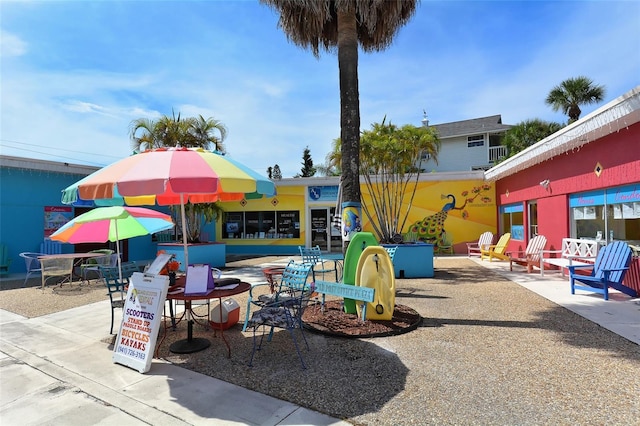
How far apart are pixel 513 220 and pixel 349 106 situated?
10.7 metres

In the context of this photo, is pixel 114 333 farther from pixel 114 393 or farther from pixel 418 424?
pixel 418 424

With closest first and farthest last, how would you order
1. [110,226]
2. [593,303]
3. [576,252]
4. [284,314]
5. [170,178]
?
[170,178], [284,314], [110,226], [593,303], [576,252]

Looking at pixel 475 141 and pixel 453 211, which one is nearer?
pixel 453 211

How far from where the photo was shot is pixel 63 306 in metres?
7.80

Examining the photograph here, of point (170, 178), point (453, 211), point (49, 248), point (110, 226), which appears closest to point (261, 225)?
point (49, 248)

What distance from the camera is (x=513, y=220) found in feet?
49.0

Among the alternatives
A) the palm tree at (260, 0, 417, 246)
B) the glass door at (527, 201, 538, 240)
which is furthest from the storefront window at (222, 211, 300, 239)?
the palm tree at (260, 0, 417, 246)

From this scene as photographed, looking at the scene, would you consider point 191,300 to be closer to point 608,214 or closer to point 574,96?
point 608,214

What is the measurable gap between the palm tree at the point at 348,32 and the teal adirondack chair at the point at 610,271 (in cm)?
509

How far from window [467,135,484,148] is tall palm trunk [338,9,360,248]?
22.3 m

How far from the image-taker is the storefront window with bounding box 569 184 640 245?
25.2ft

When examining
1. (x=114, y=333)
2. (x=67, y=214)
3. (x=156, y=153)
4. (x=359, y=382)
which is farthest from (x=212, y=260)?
(x=359, y=382)

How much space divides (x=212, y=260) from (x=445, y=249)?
10280mm

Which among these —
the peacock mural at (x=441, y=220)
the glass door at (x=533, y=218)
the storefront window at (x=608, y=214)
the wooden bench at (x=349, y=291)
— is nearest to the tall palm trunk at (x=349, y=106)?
the wooden bench at (x=349, y=291)
